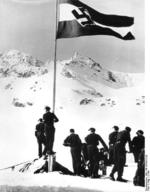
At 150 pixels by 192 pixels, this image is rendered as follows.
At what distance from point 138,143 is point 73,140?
2.13ft

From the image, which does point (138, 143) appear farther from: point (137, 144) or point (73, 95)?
point (73, 95)

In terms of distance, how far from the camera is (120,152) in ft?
14.8

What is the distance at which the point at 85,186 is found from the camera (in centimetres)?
448

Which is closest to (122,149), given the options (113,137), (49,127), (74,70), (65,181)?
(113,137)

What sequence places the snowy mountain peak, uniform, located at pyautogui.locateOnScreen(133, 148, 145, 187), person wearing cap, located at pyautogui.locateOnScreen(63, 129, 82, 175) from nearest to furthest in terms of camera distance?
uniform, located at pyautogui.locateOnScreen(133, 148, 145, 187), person wearing cap, located at pyautogui.locateOnScreen(63, 129, 82, 175), the snowy mountain peak

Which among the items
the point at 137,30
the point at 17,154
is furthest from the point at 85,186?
the point at 137,30

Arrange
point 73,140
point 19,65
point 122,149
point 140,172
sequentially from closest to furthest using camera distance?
1. point 140,172
2. point 122,149
3. point 73,140
4. point 19,65

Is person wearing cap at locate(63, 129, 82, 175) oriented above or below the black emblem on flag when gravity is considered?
below

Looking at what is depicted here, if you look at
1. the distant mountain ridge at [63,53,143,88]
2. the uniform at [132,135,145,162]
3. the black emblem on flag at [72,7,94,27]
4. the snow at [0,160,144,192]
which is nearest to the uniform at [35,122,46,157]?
the snow at [0,160,144,192]

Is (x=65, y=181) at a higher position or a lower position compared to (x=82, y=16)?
lower

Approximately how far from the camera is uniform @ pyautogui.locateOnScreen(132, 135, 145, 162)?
4.43 meters

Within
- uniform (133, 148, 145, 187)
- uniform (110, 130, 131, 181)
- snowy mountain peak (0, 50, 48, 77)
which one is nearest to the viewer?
uniform (133, 148, 145, 187)

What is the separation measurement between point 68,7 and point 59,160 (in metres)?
1.55

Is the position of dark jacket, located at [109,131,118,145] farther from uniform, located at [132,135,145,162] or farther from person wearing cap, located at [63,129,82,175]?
person wearing cap, located at [63,129,82,175]
